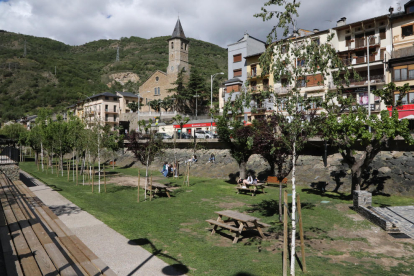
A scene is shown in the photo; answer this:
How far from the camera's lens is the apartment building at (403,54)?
3033 centimetres

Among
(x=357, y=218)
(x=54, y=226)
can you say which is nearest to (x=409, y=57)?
(x=357, y=218)

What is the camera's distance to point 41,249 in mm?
4668

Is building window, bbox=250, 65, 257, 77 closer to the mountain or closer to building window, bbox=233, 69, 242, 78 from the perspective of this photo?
building window, bbox=233, 69, 242, 78

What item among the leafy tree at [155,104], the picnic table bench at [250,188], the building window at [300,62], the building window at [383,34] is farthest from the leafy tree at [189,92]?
the building window at [300,62]

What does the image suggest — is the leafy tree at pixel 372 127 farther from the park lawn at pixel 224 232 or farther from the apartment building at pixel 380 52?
the apartment building at pixel 380 52

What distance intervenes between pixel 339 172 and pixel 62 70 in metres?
147

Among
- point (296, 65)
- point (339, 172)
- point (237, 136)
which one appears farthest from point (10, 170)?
point (339, 172)

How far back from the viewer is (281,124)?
7.63 meters

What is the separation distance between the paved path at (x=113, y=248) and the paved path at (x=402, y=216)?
830cm

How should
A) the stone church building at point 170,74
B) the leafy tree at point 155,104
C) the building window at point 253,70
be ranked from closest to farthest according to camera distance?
the building window at point 253,70, the leafy tree at point 155,104, the stone church building at point 170,74

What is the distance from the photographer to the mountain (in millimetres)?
112062

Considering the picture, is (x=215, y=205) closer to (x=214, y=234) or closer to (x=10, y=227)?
(x=214, y=234)

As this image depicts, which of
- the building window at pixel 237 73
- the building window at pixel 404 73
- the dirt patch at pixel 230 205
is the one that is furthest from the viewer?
the building window at pixel 237 73

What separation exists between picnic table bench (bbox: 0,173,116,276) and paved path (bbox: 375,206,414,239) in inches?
391
